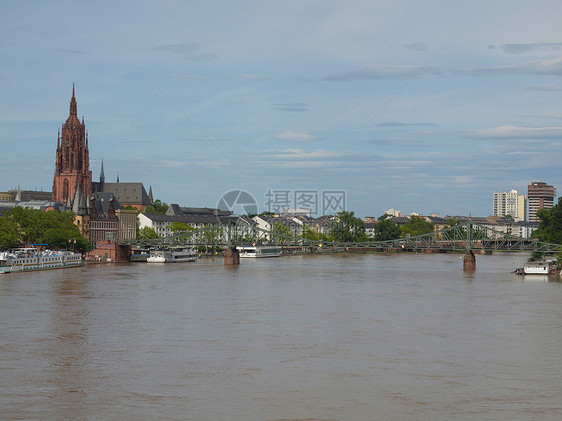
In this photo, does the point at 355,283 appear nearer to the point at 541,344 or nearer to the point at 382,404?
the point at 541,344

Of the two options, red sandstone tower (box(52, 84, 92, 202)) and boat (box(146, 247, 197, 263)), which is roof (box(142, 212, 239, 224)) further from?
boat (box(146, 247, 197, 263))

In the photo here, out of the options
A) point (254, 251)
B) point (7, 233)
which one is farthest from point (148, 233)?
point (7, 233)

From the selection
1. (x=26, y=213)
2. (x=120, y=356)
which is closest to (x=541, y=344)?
(x=120, y=356)

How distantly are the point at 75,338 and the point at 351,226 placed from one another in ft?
462

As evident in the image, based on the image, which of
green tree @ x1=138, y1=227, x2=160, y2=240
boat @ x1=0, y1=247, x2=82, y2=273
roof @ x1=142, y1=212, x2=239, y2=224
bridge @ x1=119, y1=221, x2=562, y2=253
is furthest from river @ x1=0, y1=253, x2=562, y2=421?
roof @ x1=142, y1=212, x2=239, y2=224

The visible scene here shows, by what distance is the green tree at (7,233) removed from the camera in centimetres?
8000

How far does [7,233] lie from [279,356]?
6343 cm

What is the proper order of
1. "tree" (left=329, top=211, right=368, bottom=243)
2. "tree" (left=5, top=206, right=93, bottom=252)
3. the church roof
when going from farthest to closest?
1. the church roof
2. "tree" (left=329, top=211, right=368, bottom=243)
3. "tree" (left=5, top=206, right=93, bottom=252)

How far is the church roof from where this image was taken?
176 metres

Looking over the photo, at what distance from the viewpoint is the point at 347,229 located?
167 m

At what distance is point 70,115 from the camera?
148375 mm

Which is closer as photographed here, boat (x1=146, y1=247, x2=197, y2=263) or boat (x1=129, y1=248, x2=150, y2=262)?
boat (x1=146, y1=247, x2=197, y2=263)

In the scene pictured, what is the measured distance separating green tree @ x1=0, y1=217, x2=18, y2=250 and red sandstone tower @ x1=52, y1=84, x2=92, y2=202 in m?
54.0

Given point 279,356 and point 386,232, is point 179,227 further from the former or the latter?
point 279,356
